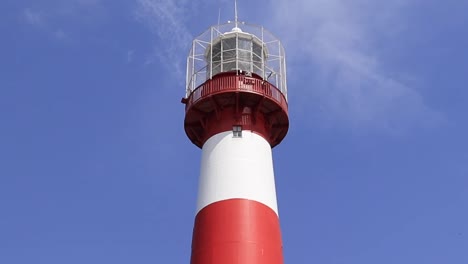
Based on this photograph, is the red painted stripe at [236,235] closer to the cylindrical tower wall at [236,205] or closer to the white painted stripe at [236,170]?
the cylindrical tower wall at [236,205]

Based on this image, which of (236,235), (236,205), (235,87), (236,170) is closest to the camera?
(236,235)

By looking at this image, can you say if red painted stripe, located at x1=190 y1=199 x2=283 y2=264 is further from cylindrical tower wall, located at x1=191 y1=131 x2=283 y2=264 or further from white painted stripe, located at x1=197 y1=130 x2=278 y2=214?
white painted stripe, located at x1=197 y1=130 x2=278 y2=214

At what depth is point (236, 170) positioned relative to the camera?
21.4m

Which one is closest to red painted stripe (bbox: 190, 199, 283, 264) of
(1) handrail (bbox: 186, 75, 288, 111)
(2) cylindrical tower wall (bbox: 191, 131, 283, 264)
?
(2) cylindrical tower wall (bbox: 191, 131, 283, 264)

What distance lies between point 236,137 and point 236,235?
378 cm

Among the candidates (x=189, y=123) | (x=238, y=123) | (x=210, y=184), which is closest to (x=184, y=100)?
(x=189, y=123)

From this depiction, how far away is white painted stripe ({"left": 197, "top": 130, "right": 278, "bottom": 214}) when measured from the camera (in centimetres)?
2105

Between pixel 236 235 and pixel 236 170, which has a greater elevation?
pixel 236 170

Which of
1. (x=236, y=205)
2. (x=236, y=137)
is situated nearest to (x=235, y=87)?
(x=236, y=137)

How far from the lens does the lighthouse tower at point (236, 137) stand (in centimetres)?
2022

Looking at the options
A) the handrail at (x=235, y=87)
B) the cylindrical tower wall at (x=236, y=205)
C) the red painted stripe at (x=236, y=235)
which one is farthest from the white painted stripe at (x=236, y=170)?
the handrail at (x=235, y=87)

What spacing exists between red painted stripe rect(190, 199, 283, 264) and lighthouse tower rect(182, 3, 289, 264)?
3 centimetres

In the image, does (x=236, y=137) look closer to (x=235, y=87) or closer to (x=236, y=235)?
(x=235, y=87)

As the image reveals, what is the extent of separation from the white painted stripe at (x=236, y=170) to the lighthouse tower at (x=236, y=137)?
0.09ft
